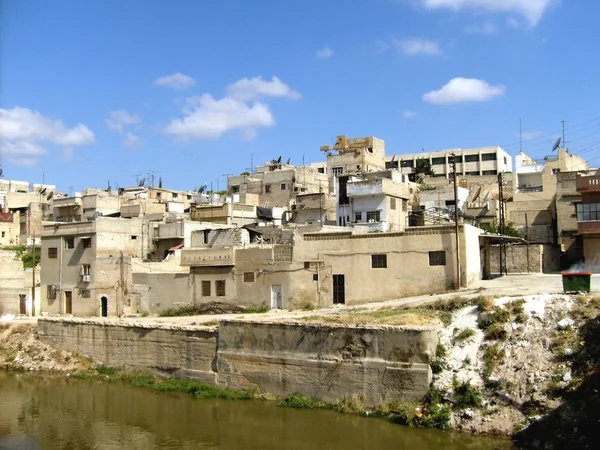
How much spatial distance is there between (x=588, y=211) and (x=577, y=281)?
12.0 metres

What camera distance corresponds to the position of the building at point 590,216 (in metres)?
29.8

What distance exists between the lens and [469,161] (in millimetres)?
70562

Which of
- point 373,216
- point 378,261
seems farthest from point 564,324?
point 373,216

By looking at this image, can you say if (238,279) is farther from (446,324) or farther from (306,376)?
(446,324)

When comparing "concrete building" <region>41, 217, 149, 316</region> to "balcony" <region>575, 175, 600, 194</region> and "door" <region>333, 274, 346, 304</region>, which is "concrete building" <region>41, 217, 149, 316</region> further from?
"balcony" <region>575, 175, 600, 194</region>

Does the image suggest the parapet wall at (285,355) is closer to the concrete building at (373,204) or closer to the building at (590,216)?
the concrete building at (373,204)

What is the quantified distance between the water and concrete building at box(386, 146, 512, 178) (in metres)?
49.1

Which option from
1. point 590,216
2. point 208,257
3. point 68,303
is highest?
point 590,216

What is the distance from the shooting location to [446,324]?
64.1 ft

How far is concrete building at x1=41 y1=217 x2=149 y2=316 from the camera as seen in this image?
34.8 metres

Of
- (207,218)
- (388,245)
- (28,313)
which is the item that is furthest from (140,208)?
(388,245)

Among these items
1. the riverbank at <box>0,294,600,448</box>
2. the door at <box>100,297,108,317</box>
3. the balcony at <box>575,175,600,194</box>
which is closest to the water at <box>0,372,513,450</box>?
the riverbank at <box>0,294,600,448</box>

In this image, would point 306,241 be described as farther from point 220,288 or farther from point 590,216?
point 590,216

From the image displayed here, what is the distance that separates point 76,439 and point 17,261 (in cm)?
2621
